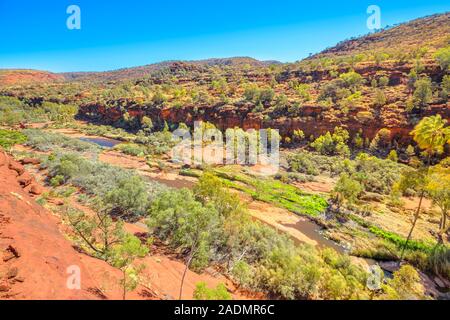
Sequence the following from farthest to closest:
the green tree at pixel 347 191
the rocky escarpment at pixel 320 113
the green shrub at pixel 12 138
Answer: the rocky escarpment at pixel 320 113, the green shrub at pixel 12 138, the green tree at pixel 347 191

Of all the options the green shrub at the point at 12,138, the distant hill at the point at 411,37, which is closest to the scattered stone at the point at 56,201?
the green shrub at the point at 12,138

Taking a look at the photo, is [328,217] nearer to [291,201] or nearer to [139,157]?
[291,201]

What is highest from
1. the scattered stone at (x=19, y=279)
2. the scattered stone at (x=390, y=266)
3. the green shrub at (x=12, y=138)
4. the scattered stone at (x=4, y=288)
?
the green shrub at (x=12, y=138)

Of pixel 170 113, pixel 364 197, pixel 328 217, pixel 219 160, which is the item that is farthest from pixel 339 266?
pixel 170 113

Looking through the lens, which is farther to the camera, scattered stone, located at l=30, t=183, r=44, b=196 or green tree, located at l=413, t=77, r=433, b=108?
green tree, located at l=413, t=77, r=433, b=108

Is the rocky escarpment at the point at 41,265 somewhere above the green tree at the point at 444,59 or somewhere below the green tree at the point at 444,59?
below

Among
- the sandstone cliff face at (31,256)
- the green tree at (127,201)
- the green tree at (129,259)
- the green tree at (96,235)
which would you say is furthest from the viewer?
the green tree at (127,201)

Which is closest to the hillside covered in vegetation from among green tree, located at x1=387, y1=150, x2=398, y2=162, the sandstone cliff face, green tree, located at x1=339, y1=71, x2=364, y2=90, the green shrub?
green tree, located at x1=387, y1=150, x2=398, y2=162

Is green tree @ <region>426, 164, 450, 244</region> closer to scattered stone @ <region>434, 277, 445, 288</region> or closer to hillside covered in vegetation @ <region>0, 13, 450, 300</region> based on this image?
hillside covered in vegetation @ <region>0, 13, 450, 300</region>

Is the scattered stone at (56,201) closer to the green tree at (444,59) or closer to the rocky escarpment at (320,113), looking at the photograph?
the rocky escarpment at (320,113)

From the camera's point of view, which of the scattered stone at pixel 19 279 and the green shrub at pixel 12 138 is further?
the green shrub at pixel 12 138

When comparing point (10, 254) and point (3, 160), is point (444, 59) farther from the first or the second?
point (3, 160)

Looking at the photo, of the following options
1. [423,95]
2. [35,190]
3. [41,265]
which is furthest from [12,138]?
[423,95]

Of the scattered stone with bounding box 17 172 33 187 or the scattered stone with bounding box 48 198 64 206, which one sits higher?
the scattered stone with bounding box 17 172 33 187
